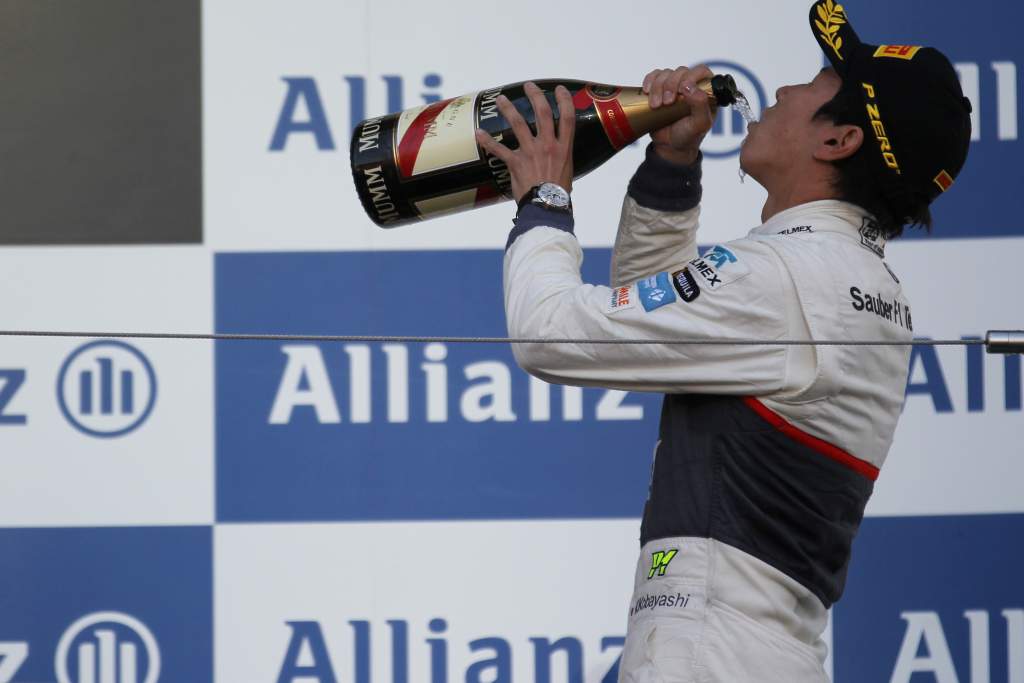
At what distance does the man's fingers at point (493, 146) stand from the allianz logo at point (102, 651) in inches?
37.6

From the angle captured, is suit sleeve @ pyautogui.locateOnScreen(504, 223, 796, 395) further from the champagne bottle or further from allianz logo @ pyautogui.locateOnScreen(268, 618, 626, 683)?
allianz logo @ pyautogui.locateOnScreen(268, 618, 626, 683)

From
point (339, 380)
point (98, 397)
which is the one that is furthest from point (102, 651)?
point (339, 380)

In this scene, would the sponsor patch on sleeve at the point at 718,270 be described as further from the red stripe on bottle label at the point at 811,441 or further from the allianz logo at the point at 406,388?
the allianz logo at the point at 406,388

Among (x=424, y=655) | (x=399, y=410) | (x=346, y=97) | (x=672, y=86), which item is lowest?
(x=424, y=655)

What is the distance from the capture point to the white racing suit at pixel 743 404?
3.26 ft

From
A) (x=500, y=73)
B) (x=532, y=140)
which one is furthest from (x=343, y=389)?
(x=532, y=140)

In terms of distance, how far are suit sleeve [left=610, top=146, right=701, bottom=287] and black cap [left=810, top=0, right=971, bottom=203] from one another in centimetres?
18

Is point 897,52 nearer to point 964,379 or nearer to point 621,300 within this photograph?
point 621,300

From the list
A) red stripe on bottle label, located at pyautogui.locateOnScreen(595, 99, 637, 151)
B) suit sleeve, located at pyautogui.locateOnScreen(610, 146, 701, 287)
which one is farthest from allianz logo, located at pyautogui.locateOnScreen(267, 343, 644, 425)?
red stripe on bottle label, located at pyautogui.locateOnScreen(595, 99, 637, 151)

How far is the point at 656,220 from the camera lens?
3.94 feet

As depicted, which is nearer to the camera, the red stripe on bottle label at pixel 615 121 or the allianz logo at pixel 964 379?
the red stripe on bottle label at pixel 615 121

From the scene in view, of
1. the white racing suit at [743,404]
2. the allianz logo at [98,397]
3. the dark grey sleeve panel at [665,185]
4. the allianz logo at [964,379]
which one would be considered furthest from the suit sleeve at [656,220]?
the allianz logo at [98,397]

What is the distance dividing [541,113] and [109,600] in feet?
3.32

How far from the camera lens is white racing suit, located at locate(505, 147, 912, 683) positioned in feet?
3.26
